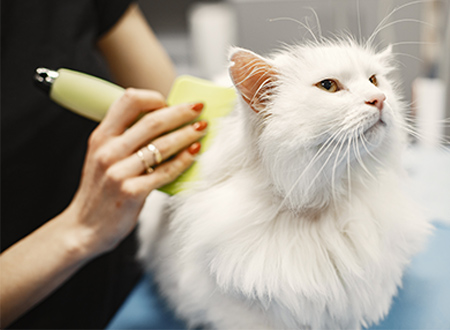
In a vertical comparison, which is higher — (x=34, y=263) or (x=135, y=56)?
(x=135, y=56)

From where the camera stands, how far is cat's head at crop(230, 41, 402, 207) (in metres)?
0.29

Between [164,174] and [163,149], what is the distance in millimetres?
29

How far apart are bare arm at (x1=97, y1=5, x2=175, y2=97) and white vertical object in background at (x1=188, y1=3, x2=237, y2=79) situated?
0.21 metres

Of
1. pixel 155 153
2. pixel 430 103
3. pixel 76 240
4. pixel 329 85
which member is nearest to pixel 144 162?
pixel 155 153

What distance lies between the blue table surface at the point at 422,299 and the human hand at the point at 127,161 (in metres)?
0.12

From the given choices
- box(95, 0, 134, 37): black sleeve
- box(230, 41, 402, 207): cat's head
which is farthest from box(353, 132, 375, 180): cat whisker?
box(95, 0, 134, 37): black sleeve

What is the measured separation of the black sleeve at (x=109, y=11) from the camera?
0.68 m

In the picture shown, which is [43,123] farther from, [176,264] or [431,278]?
[431,278]

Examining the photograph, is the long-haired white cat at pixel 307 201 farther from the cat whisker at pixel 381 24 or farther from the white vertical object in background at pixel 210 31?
the white vertical object in background at pixel 210 31

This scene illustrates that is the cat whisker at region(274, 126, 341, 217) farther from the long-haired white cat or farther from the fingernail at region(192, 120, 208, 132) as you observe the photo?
the fingernail at region(192, 120, 208, 132)

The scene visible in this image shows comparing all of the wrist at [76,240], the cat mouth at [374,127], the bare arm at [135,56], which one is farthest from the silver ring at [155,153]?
the bare arm at [135,56]

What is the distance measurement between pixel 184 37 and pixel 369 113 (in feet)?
5.25

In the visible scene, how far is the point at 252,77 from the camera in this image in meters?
0.31

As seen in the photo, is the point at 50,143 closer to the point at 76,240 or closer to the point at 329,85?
the point at 76,240
